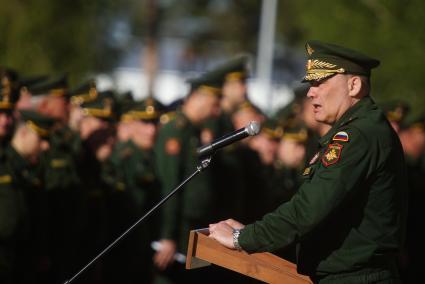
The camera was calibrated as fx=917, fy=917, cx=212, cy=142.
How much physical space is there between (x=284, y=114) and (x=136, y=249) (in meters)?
2.96

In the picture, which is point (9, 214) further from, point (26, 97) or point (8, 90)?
point (26, 97)

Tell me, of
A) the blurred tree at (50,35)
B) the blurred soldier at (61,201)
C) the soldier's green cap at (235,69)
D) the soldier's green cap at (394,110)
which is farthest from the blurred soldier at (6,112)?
the blurred tree at (50,35)

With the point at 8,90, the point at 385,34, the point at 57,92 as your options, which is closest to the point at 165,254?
the point at 8,90

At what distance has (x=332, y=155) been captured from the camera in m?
4.28

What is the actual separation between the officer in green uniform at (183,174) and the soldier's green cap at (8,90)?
4.27ft

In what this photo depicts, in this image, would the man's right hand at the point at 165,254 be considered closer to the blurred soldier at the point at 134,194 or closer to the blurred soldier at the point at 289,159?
the blurred soldier at the point at 134,194

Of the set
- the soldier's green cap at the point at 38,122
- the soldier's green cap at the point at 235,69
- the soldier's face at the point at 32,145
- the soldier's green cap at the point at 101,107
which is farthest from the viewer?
the soldier's green cap at the point at 235,69

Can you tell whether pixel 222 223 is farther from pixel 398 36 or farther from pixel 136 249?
pixel 398 36

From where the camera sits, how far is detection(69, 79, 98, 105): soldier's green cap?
31.0 feet

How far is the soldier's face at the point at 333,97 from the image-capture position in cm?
450

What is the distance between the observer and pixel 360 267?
171 inches

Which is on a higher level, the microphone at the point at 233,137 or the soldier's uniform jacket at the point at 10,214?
the microphone at the point at 233,137

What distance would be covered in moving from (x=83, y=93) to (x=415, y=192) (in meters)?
3.89

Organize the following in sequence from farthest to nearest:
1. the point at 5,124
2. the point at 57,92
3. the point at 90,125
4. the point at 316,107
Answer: the point at 57,92 → the point at 90,125 → the point at 5,124 → the point at 316,107
